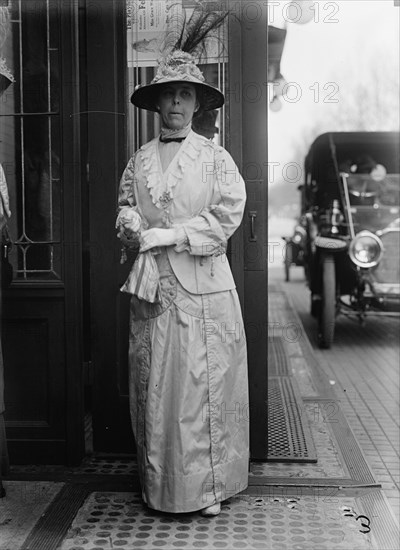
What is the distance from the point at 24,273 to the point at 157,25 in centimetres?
149

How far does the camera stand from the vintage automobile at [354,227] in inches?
316

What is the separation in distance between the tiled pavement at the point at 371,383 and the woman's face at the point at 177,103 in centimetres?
208

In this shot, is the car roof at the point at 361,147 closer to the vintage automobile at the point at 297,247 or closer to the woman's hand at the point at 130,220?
the vintage automobile at the point at 297,247

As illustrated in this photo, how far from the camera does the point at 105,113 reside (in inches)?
154

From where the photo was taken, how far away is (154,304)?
3211mm

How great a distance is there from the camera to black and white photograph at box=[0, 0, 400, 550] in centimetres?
315

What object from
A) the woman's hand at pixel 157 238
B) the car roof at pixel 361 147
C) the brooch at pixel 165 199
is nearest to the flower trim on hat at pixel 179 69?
the brooch at pixel 165 199

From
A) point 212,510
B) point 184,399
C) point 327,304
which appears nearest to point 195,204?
point 184,399

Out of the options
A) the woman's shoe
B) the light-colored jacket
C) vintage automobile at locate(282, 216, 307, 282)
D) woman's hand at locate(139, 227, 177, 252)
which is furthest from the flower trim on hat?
vintage automobile at locate(282, 216, 307, 282)

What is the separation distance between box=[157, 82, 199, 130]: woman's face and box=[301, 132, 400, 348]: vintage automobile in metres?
4.97

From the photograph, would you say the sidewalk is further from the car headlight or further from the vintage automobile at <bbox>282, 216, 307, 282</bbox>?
the vintage automobile at <bbox>282, 216, 307, 282</bbox>

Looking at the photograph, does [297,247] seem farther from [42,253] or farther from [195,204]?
[195,204]

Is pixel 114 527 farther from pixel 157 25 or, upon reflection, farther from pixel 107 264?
pixel 157 25

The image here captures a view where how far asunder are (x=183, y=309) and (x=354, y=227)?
223 inches
